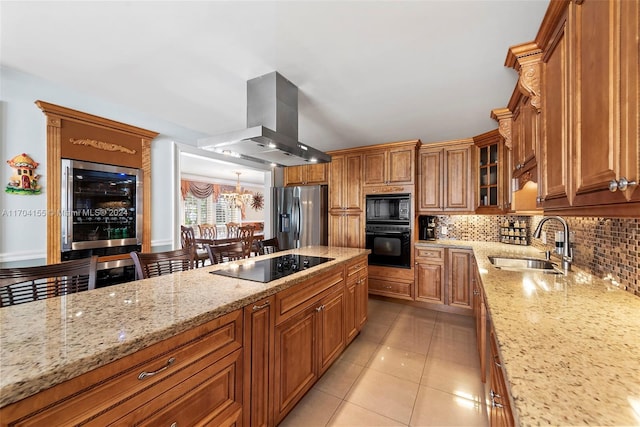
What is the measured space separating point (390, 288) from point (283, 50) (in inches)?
126

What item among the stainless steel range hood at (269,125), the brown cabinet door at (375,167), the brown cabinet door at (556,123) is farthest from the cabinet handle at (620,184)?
the brown cabinet door at (375,167)

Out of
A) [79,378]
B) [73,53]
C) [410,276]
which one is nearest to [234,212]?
[410,276]

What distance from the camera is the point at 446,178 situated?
3615 mm

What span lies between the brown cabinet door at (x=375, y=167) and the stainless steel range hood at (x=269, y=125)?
6.23 ft

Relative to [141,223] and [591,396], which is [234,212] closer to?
[141,223]

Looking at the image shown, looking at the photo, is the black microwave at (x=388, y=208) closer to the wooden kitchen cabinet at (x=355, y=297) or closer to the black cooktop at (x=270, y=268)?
the wooden kitchen cabinet at (x=355, y=297)

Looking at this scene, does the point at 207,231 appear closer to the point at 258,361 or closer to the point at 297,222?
the point at 297,222

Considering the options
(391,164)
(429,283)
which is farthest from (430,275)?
(391,164)

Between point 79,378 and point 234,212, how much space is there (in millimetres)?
8502

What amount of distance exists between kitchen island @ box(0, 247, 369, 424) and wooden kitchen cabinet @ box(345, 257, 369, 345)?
90 centimetres

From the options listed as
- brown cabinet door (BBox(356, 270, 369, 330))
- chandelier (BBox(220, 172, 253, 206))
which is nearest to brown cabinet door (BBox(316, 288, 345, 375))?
brown cabinet door (BBox(356, 270, 369, 330))

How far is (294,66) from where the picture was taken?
1821 millimetres

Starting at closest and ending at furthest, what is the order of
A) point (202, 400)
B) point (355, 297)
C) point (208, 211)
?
point (202, 400)
point (355, 297)
point (208, 211)

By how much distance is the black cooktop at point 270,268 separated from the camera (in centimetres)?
158
